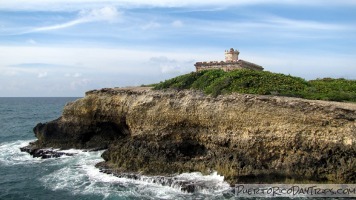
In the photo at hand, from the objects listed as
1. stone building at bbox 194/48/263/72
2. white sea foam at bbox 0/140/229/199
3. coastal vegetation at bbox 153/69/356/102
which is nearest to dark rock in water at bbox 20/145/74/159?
white sea foam at bbox 0/140/229/199

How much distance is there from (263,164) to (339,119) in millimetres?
5156

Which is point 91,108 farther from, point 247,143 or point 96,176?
point 247,143

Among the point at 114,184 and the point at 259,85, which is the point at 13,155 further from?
the point at 259,85

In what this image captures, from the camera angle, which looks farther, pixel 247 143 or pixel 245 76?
pixel 245 76

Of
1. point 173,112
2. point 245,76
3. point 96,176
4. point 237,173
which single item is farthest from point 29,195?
point 245,76

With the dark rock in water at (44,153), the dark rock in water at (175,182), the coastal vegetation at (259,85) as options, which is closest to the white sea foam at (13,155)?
the dark rock in water at (44,153)

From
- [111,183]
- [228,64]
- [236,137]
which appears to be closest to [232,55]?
[228,64]

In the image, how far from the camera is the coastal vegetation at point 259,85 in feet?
85.7

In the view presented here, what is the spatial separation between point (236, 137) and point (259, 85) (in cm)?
532

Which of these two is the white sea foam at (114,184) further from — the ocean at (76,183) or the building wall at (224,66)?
the building wall at (224,66)

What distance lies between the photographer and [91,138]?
35.7 meters

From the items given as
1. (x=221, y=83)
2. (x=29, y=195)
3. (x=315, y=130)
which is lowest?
(x=29, y=195)

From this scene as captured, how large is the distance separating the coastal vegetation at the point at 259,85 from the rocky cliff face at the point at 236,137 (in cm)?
134

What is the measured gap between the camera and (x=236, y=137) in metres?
24.2
